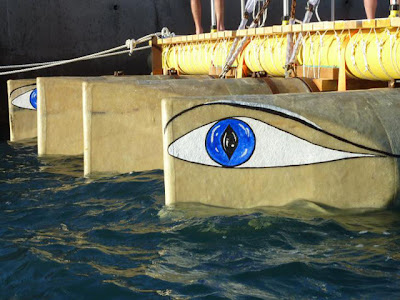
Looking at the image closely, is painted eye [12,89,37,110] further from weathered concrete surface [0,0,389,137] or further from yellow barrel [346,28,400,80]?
yellow barrel [346,28,400,80]

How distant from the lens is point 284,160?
438 centimetres

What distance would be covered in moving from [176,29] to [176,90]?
18.2 ft

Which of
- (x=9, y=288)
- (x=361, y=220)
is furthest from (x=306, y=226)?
(x=9, y=288)

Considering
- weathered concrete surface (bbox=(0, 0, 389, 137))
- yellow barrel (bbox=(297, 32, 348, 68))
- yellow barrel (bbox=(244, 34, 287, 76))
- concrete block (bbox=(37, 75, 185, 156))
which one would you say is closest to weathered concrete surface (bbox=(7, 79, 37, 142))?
weathered concrete surface (bbox=(0, 0, 389, 137))

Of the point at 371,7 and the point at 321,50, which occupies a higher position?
the point at 371,7

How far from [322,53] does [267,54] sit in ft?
2.92

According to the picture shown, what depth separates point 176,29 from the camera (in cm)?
1147

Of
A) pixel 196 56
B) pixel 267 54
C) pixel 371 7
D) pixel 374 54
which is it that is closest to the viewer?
pixel 374 54

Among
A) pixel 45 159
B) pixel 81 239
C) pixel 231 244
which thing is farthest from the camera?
pixel 45 159

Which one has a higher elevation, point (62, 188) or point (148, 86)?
point (148, 86)

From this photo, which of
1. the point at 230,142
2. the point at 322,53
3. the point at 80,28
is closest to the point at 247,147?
the point at 230,142

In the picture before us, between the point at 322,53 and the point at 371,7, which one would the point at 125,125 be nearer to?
the point at 322,53

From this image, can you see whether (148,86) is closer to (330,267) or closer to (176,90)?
(176,90)

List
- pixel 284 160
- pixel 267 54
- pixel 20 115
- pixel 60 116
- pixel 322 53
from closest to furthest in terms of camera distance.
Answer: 1. pixel 284 160
2. pixel 322 53
3. pixel 267 54
4. pixel 60 116
5. pixel 20 115
